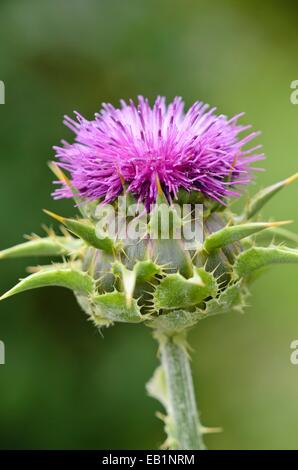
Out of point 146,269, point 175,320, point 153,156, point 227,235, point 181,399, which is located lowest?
point 181,399

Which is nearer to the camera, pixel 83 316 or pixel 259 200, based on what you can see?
pixel 259 200

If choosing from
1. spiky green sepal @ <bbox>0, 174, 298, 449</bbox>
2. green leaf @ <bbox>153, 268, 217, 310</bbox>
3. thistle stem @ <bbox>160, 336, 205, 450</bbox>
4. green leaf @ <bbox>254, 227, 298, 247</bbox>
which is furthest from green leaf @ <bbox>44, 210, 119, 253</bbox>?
green leaf @ <bbox>254, 227, 298, 247</bbox>

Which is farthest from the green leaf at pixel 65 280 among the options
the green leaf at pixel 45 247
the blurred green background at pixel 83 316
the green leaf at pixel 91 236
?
the blurred green background at pixel 83 316

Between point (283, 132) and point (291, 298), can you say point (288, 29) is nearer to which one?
point (283, 132)

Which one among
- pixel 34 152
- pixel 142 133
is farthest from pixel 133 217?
pixel 34 152

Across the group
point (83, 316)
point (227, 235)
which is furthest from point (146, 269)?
point (83, 316)

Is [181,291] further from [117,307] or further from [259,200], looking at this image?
[259,200]

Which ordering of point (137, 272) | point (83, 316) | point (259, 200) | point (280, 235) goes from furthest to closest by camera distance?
1. point (83, 316)
2. point (280, 235)
3. point (259, 200)
4. point (137, 272)
